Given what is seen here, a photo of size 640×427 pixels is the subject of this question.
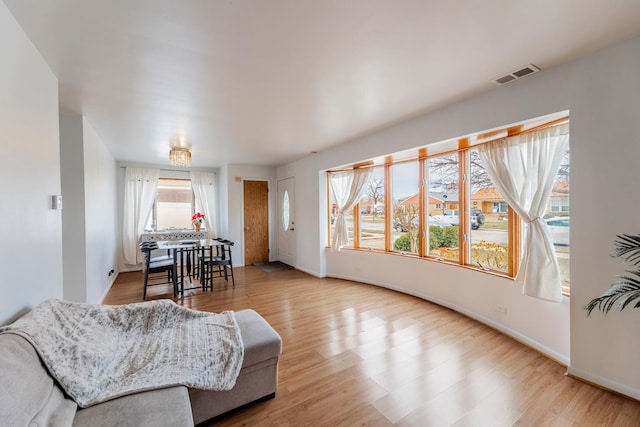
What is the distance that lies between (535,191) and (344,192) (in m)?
2.92

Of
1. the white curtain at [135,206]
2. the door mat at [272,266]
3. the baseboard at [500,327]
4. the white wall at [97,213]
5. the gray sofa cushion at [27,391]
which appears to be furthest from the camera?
the door mat at [272,266]

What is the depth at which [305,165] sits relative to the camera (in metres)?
5.44

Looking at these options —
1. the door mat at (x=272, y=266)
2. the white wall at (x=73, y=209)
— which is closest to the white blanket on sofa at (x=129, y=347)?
the white wall at (x=73, y=209)

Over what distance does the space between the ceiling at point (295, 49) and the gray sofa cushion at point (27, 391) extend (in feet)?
5.74

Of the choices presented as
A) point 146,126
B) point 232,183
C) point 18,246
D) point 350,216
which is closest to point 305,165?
point 350,216

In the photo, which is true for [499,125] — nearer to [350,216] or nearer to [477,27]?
[477,27]

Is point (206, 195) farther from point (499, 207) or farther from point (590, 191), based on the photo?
point (590, 191)

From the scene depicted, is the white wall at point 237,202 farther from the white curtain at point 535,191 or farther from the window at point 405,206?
the white curtain at point 535,191

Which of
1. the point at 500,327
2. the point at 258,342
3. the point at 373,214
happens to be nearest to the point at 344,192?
the point at 373,214

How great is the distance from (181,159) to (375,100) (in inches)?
125

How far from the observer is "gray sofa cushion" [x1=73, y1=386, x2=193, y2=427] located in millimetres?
1148

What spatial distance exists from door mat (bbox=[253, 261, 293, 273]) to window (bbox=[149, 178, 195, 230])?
6.72 feet

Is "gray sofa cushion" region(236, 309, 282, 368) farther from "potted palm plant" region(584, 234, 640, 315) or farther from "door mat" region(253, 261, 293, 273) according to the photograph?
"door mat" region(253, 261, 293, 273)

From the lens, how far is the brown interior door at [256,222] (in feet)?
20.5
